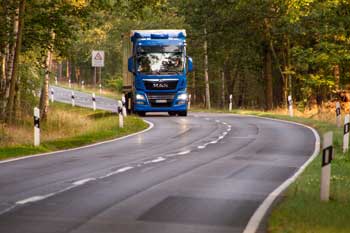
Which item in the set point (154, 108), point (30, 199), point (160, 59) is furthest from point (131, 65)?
point (30, 199)

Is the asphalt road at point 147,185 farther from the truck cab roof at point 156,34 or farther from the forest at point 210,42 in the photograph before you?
the truck cab roof at point 156,34

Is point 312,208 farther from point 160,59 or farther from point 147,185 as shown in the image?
point 160,59

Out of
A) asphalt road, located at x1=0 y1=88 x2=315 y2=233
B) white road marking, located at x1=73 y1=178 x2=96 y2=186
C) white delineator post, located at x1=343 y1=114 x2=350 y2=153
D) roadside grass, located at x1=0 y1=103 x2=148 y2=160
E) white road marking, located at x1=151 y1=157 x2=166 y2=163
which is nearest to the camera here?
asphalt road, located at x1=0 y1=88 x2=315 y2=233

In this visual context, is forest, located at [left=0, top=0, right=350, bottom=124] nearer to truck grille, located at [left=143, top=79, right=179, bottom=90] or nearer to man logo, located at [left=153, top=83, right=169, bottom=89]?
truck grille, located at [left=143, top=79, right=179, bottom=90]

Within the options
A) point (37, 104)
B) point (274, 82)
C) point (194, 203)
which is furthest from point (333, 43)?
point (274, 82)

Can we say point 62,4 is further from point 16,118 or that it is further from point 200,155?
point 200,155

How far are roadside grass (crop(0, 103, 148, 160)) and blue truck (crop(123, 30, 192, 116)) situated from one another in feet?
14.8

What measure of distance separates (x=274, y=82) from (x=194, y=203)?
5339cm

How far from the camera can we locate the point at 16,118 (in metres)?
28.1

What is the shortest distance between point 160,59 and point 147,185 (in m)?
26.5

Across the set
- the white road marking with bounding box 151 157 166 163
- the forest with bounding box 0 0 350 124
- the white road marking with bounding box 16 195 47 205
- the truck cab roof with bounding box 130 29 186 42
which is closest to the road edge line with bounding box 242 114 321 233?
the white road marking with bounding box 16 195 47 205

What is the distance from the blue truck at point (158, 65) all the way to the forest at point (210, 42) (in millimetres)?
2183

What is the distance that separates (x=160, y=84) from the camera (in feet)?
131

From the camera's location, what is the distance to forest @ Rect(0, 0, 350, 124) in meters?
24.6
